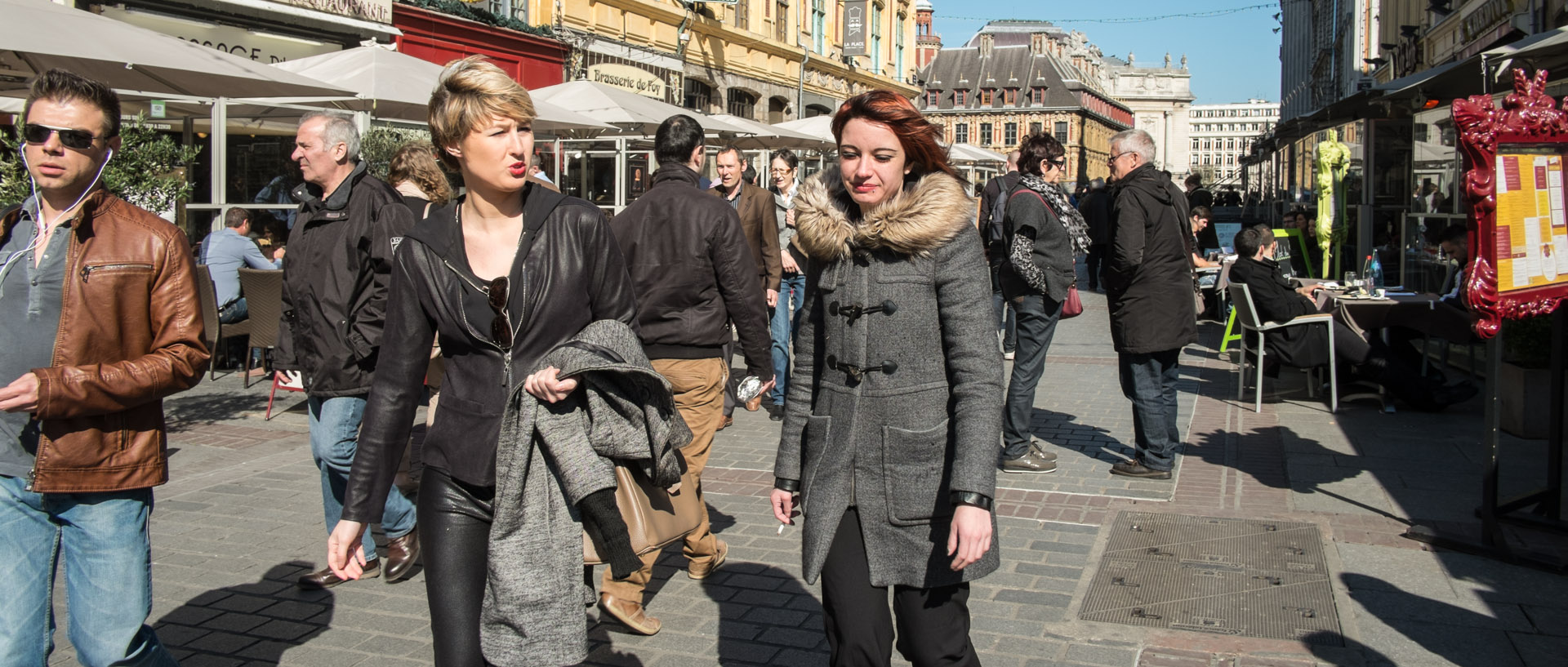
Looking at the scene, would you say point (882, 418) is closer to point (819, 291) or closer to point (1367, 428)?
point (819, 291)

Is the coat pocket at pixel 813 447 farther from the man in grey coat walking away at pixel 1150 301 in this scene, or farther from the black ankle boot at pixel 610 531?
the man in grey coat walking away at pixel 1150 301

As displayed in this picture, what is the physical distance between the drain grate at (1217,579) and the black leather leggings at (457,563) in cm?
257

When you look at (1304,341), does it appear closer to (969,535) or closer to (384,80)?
(969,535)

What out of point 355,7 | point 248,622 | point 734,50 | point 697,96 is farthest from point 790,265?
point 734,50

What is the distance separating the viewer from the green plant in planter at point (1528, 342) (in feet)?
24.8

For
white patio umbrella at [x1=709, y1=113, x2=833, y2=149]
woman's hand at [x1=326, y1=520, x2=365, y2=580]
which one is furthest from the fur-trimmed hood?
white patio umbrella at [x1=709, y1=113, x2=833, y2=149]

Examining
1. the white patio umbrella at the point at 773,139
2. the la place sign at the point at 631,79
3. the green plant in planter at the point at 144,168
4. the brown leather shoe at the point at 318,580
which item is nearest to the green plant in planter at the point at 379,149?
the green plant in planter at the point at 144,168

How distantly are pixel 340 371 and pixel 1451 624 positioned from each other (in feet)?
14.0

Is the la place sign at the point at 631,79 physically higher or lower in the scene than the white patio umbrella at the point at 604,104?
higher

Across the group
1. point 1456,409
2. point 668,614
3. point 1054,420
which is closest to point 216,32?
point 1054,420

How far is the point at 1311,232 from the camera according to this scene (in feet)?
46.5

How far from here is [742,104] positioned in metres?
29.1

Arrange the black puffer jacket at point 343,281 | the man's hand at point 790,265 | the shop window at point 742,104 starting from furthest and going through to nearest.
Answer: the shop window at point 742,104, the man's hand at point 790,265, the black puffer jacket at point 343,281

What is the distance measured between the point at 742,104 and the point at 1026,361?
22893mm
